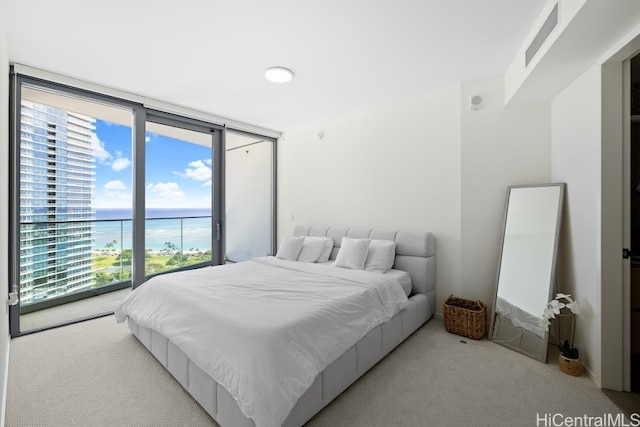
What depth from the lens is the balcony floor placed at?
320cm

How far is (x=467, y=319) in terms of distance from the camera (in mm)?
2805

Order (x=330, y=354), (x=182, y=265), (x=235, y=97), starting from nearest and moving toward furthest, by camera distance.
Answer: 1. (x=330, y=354)
2. (x=235, y=97)
3. (x=182, y=265)

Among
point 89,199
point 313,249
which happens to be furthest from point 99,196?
point 313,249

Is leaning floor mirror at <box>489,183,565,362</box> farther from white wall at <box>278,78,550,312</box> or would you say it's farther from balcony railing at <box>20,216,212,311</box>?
balcony railing at <box>20,216,212,311</box>

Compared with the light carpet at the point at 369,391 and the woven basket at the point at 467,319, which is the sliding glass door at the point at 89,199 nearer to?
the light carpet at the point at 369,391

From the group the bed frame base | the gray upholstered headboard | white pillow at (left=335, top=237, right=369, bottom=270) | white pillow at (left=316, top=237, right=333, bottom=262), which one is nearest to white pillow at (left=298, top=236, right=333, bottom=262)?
white pillow at (left=316, top=237, right=333, bottom=262)

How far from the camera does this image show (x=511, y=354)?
2.51m

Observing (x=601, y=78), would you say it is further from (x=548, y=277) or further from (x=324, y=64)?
(x=324, y=64)

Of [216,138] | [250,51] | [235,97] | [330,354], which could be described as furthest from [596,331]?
[216,138]

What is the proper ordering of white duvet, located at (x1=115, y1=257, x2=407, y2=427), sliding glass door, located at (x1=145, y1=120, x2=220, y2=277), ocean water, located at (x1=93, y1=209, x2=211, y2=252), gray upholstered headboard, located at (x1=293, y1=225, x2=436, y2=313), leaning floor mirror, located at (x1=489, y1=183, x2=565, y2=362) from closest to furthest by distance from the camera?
1. white duvet, located at (x1=115, y1=257, x2=407, y2=427)
2. leaning floor mirror, located at (x1=489, y1=183, x2=565, y2=362)
3. gray upholstered headboard, located at (x1=293, y1=225, x2=436, y2=313)
4. ocean water, located at (x1=93, y1=209, x2=211, y2=252)
5. sliding glass door, located at (x1=145, y1=120, x2=220, y2=277)

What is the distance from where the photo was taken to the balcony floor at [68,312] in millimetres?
3197

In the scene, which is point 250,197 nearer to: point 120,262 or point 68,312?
point 120,262

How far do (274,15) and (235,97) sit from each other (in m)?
1.69

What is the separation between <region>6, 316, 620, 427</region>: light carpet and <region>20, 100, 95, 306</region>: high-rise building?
1.15 m
